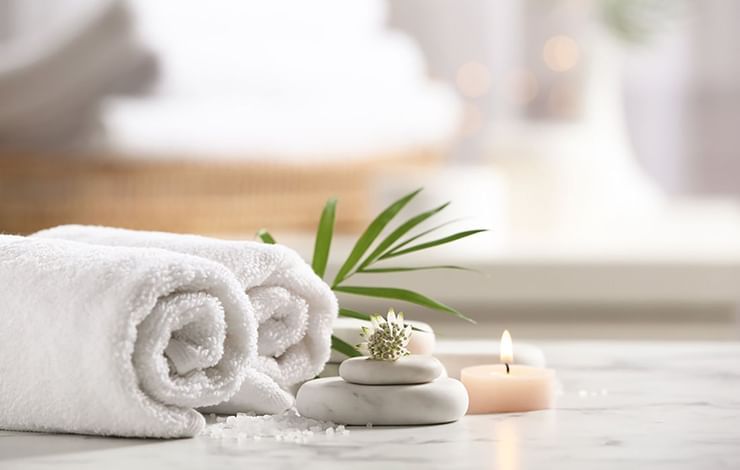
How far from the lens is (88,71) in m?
1.33

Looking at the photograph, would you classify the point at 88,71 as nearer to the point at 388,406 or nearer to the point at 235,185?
the point at 235,185

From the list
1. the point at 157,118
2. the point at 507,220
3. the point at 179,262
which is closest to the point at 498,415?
the point at 179,262

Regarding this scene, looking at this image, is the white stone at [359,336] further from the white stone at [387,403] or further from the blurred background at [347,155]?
the blurred background at [347,155]

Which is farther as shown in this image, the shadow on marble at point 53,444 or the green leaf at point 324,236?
the green leaf at point 324,236

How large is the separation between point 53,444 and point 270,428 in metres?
0.10

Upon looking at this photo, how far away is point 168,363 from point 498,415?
0.53ft

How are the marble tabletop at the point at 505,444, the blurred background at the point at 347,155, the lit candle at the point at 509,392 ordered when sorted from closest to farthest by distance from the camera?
the marble tabletop at the point at 505,444
the lit candle at the point at 509,392
the blurred background at the point at 347,155

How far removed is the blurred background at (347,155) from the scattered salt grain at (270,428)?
1.73ft

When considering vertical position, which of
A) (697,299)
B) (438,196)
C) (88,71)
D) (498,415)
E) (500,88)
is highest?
(500,88)

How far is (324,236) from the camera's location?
2.26ft

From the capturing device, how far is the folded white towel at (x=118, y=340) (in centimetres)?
51

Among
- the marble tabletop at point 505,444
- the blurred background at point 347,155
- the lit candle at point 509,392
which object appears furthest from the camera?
the blurred background at point 347,155

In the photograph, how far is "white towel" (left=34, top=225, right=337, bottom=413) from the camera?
58 cm

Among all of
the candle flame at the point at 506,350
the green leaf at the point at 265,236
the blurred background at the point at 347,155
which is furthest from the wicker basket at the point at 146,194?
the candle flame at the point at 506,350
